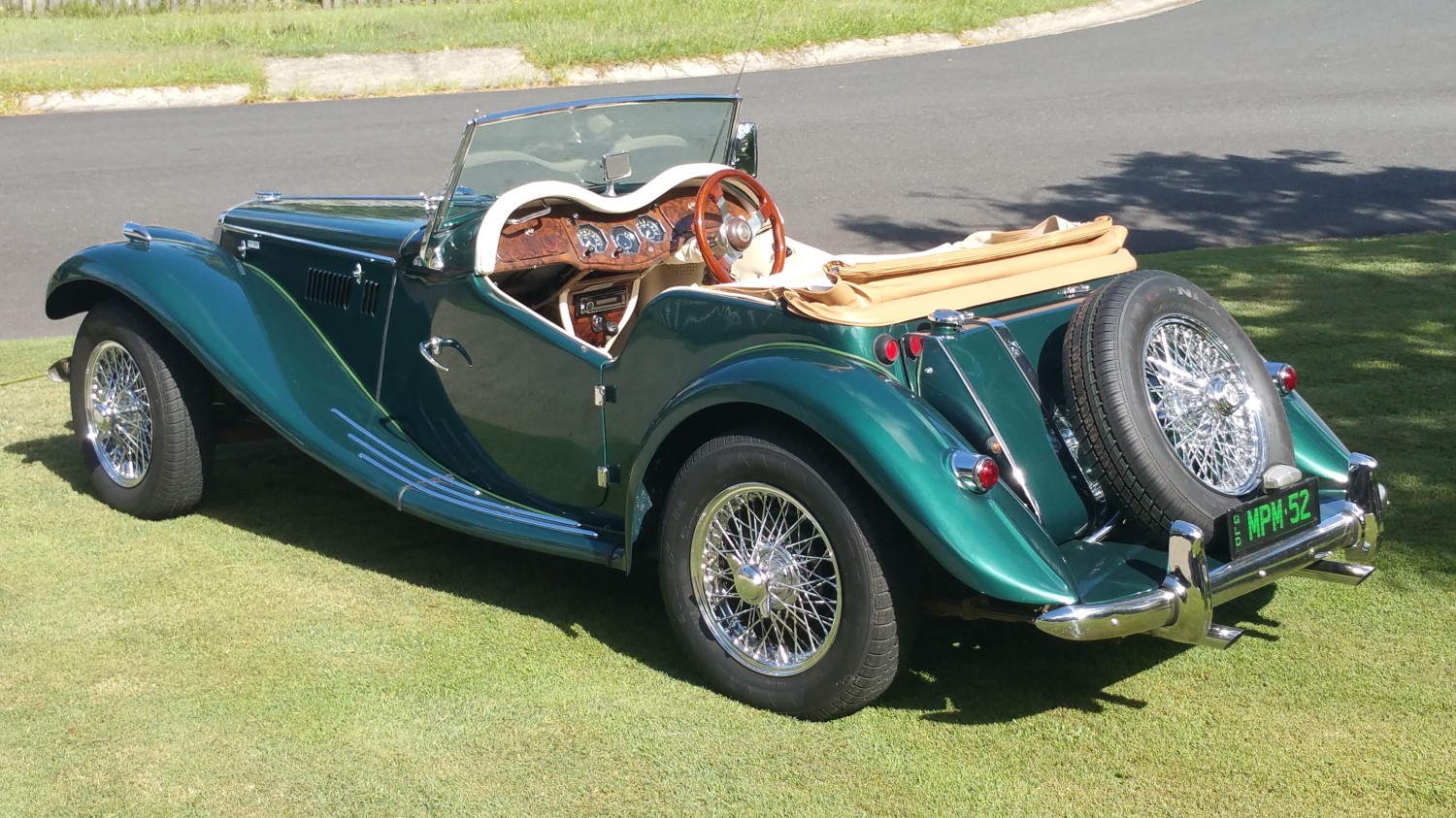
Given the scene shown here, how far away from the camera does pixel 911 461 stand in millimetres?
3346

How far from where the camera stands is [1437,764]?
328 cm

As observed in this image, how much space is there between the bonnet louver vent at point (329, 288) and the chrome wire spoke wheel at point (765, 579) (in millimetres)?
1936

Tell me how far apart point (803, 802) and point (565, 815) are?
1.82ft

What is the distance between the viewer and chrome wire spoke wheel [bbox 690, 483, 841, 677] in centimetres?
357

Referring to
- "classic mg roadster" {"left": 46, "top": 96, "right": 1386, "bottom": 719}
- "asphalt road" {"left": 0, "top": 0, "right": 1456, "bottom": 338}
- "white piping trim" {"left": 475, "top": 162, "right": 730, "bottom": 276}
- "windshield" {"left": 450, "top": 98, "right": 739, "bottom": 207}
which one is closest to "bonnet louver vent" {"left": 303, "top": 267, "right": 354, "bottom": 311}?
"classic mg roadster" {"left": 46, "top": 96, "right": 1386, "bottom": 719}

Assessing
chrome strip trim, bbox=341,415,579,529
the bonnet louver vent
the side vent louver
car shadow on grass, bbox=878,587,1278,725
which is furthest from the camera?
the bonnet louver vent

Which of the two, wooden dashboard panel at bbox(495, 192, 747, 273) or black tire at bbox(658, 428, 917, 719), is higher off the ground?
wooden dashboard panel at bbox(495, 192, 747, 273)

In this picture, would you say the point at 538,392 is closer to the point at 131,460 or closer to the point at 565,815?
the point at 565,815

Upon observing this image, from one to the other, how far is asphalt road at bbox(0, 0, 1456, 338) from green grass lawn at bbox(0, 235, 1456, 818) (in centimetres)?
398

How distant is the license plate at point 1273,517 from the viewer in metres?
3.43

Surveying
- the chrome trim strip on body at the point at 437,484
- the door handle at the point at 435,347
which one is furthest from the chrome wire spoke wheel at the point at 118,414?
the door handle at the point at 435,347

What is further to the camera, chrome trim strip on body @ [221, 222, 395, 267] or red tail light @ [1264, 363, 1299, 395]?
chrome trim strip on body @ [221, 222, 395, 267]

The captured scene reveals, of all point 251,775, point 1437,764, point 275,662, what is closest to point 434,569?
point 275,662

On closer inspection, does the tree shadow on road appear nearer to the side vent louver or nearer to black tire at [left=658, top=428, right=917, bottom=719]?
the side vent louver
